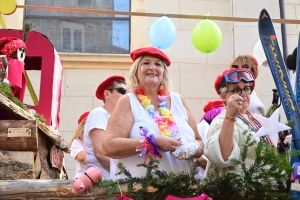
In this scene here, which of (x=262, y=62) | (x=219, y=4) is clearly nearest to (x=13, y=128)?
(x=262, y=62)

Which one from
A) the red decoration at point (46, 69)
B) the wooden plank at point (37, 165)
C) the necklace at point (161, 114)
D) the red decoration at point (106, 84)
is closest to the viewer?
the necklace at point (161, 114)

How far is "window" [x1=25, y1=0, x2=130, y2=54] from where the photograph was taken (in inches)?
287

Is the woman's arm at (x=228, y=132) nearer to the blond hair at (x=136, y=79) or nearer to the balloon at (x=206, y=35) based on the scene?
the blond hair at (x=136, y=79)

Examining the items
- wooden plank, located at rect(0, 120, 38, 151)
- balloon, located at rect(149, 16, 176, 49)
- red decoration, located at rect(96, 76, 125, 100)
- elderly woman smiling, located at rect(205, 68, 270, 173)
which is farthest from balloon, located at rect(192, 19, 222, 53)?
wooden plank, located at rect(0, 120, 38, 151)

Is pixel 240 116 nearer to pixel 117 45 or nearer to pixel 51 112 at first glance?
pixel 51 112

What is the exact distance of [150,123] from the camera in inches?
107

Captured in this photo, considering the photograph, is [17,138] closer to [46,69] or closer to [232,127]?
[232,127]

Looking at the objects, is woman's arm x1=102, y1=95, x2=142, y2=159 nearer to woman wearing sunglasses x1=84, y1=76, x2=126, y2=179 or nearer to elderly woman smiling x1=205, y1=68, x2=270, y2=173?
elderly woman smiling x1=205, y1=68, x2=270, y2=173

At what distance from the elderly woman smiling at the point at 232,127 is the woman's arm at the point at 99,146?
91 centimetres

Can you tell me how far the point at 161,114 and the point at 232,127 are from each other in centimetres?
52

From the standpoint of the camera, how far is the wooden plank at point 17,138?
326cm

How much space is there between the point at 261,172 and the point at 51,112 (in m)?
2.92

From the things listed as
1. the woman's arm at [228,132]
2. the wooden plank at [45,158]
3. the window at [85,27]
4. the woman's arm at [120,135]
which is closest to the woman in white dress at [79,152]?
Result: the wooden plank at [45,158]

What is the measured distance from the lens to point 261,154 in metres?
2.31
